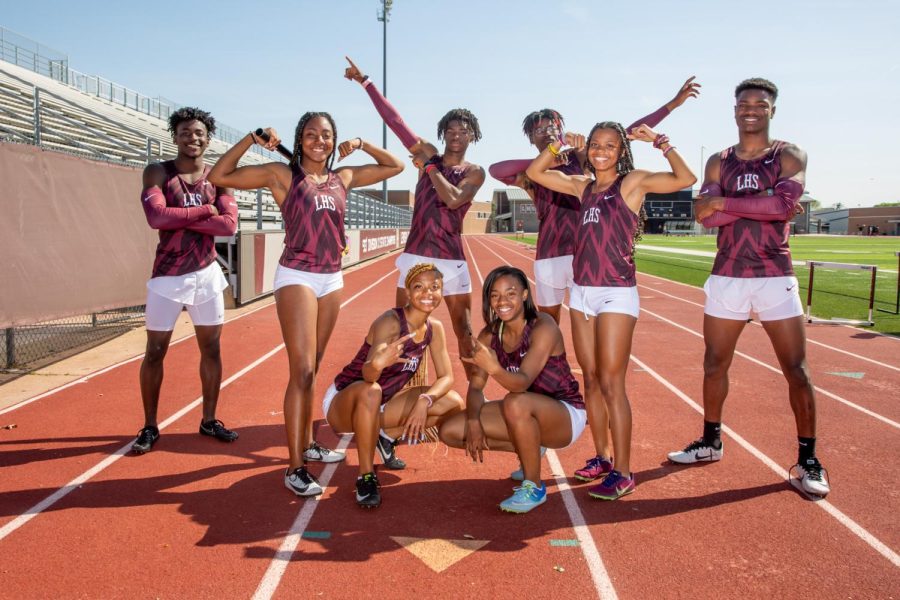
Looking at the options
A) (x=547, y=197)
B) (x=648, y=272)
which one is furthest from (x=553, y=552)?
(x=648, y=272)

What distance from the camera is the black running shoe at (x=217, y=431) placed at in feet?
14.6

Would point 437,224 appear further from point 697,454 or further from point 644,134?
point 697,454

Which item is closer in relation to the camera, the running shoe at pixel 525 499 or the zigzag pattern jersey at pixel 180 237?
the running shoe at pixel 525 499

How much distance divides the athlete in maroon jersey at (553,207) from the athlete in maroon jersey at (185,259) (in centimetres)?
189

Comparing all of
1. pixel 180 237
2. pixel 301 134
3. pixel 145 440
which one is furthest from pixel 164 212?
pixel 145 440

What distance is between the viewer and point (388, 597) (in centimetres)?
255

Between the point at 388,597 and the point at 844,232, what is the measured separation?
10184cm

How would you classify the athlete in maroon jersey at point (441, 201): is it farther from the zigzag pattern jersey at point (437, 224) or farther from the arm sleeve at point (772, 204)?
the arm sleeve at point (772, 204)

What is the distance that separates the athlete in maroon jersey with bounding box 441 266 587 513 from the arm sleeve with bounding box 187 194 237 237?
1.86m

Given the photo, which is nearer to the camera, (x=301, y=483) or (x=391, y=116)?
(x=301, y=483)

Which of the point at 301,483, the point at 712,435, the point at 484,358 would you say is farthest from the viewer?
the point at 712,435

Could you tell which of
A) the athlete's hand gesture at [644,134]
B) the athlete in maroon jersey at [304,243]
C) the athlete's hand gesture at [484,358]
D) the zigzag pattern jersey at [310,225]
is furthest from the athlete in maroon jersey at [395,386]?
the athlete's hand gesture at [644,134]

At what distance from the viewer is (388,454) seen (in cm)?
400

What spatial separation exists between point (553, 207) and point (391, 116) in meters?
1.25
